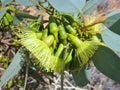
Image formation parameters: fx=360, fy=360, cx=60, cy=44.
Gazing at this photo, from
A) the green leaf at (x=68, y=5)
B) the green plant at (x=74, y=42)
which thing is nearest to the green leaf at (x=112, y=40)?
the green plant at (x=74, y=42)

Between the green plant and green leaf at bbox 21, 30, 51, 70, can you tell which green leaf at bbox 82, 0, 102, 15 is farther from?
green leaf at bbox 21, 30, 51, 70

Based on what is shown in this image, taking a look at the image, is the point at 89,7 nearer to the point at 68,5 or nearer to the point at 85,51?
the point at 68,5

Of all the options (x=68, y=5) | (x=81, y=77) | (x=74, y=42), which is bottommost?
(x=81, y=77)

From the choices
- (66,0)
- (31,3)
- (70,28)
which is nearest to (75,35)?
(70,28)

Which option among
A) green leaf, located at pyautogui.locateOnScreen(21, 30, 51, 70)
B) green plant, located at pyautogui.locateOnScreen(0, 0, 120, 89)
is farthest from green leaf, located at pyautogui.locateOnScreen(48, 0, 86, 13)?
green leaf, located at pyautogui.locateOnScreen(21, 30, 51, 70)

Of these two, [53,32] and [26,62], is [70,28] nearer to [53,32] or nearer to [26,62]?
[53,32]

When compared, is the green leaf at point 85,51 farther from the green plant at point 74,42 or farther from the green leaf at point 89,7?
the green leaf at point 89,7

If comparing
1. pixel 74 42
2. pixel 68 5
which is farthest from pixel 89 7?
pixel 74 42
